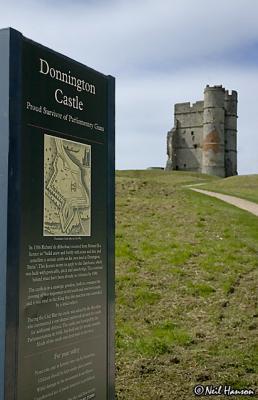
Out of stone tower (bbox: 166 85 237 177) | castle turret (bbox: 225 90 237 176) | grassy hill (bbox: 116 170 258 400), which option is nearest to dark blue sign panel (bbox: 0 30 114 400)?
grassy hill (bbox: 116 170 258 400)

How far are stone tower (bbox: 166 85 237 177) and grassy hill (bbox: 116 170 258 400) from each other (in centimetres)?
6115

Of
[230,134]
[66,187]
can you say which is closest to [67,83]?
[66,187]

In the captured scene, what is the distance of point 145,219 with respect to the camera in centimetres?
1948

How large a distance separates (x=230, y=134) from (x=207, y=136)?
3.65m

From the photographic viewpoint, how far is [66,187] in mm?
5258

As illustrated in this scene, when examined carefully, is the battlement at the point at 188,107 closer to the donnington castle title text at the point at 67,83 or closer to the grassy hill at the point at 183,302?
the grassy hill at the point at 183,302

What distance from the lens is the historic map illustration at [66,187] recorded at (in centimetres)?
501

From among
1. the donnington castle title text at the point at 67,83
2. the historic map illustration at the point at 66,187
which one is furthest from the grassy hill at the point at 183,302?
the donnington castle title text at the point at 67,83

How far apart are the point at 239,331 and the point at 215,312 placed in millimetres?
1056

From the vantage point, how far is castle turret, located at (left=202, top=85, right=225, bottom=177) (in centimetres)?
8062

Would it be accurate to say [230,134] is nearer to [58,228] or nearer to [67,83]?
[67,83]

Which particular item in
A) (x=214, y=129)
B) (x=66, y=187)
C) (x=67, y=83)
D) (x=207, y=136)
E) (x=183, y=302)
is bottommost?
(x=183, y=302)

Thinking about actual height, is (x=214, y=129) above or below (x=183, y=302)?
above

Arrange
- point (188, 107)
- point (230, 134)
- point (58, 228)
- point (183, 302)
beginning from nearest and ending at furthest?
point (58, 228) < point (183, 302) < point (230, 134) < point (188, 107)
